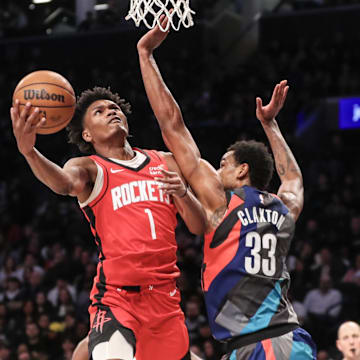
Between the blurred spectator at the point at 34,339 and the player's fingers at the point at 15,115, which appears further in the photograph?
the blurred spectator at the point at 34,339

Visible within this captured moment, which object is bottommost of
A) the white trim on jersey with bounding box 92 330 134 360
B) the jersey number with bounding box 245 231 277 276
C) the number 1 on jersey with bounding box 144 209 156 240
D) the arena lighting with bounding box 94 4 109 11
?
the white trim on jersey with bounding box 92 330 134 360

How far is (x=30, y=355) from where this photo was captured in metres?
9.91

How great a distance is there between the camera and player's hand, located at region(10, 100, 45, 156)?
12.8 ft

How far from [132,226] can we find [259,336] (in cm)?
109

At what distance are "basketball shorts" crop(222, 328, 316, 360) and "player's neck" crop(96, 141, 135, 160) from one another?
1.54 metres

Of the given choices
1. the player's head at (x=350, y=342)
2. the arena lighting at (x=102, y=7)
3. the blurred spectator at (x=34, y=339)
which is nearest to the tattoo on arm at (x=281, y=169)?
the player's head at (x=350, y=342)

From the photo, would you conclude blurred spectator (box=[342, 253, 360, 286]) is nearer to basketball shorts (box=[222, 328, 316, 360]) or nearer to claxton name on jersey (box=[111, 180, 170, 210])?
claxton name on jersey (box=[111, 180, 170, 210])

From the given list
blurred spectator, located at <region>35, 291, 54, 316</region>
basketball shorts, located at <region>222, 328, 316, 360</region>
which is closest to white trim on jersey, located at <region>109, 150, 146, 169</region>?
basketball shorts, located at <region>222, 328, 316, 360</region>

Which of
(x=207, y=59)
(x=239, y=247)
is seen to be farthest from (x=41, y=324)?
(x=207, y=59)

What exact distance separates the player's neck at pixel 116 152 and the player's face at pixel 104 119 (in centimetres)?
9

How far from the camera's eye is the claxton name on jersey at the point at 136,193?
4.44m

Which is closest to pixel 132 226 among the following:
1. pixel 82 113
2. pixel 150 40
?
pixel 82 113

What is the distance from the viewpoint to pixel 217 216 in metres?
3.96

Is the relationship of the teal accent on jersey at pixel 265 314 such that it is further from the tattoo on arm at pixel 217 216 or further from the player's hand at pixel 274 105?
the player's hand at pixel 274 105
